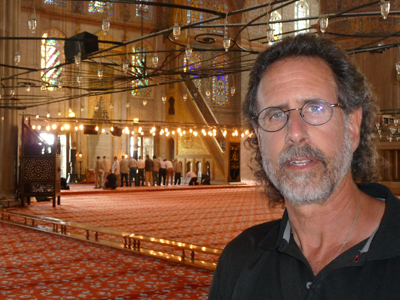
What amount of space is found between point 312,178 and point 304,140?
0.09 m

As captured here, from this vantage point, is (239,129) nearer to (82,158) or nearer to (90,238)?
(82,158)

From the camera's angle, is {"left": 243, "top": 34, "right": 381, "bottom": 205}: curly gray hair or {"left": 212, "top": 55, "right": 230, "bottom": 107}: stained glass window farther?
{"left": 212, "top": 55, "right": 230, "bottom": 107}: stained glass window

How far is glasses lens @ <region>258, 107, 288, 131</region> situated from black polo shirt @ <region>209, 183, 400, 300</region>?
26 centimetres

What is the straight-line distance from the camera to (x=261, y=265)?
1117 mm

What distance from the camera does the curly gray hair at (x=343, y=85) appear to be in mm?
1202

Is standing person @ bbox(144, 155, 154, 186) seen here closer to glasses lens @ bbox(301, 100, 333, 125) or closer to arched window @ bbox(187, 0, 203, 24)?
arched window @ bbox(187, 0, 203, 24)

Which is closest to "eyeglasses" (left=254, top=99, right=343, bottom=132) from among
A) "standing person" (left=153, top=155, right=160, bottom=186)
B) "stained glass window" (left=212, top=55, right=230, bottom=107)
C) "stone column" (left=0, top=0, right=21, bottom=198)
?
"stone column" (left=0, top=0, right=21, bottom=198)

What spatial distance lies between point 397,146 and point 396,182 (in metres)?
1.20

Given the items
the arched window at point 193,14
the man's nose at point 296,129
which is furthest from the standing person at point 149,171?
the man's nose at point 296,129

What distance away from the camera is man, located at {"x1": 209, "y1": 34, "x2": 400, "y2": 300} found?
1.00m

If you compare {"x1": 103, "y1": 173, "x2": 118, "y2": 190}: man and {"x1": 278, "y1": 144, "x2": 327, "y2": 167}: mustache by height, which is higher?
{"x1": 278, "y1": 144, "x2": 327, "y2": 167}: mustache

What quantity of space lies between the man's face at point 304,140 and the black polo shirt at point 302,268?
14 cm

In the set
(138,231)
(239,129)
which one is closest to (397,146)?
(239,129)

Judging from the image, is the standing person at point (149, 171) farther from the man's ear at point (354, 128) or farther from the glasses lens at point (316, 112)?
the glasses lens at point (316, 112)
